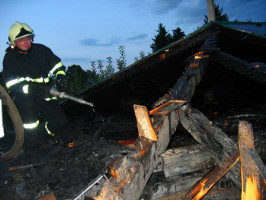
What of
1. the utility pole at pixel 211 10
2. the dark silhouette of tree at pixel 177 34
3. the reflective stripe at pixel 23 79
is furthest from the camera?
the dark silhouette of tree at pixel 177 34

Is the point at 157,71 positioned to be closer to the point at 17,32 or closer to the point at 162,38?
the point at 17,32

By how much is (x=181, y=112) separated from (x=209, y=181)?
0.78 metres

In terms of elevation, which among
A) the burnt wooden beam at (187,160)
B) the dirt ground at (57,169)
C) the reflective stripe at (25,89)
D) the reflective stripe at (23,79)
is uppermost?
the reflective stripe at (23,79)

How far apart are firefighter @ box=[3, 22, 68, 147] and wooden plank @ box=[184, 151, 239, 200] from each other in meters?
3.36

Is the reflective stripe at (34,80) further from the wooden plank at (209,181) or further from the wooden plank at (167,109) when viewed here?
the wooden plank at (209,181)

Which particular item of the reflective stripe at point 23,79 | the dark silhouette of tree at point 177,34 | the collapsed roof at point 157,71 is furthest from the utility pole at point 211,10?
the dark silhouette of tree at point 177,34

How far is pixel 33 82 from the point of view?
4.02m

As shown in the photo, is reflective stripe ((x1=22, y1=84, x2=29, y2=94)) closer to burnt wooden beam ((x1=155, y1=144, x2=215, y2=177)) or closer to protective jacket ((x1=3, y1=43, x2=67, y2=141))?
protective jacket ((x1=3, y1=43, x2=67, y2=141))

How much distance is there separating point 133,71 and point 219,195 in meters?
4.62

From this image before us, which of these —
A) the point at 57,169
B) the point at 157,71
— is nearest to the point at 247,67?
the point at 157,71

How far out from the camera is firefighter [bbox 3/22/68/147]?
12.0ft

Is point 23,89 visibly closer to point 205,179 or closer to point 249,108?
point 205,179

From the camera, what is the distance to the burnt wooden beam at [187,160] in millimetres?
1746

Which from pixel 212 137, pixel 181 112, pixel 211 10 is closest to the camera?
pixel 212 137
